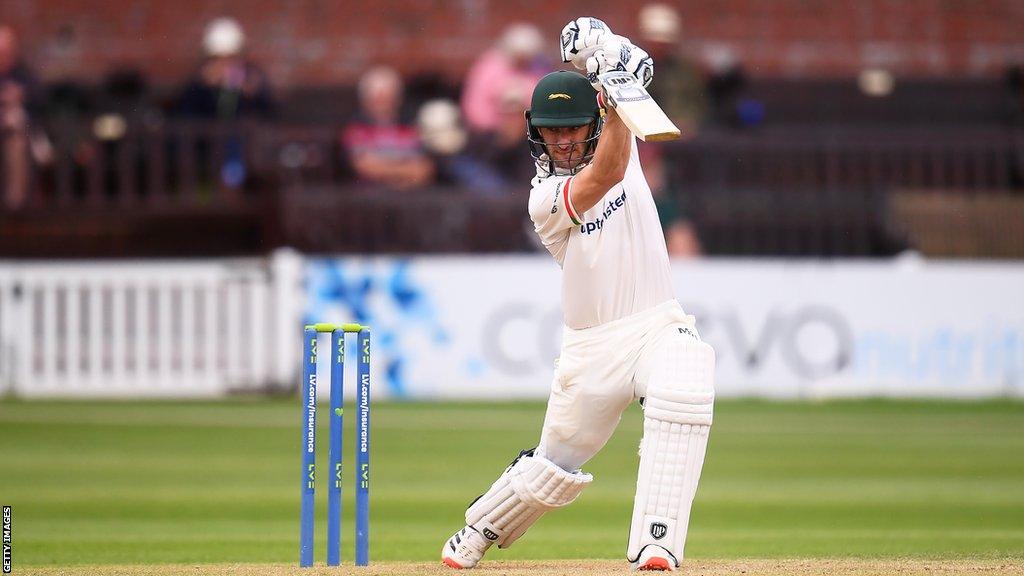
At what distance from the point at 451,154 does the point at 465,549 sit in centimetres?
906

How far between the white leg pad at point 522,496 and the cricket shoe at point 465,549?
30 millimetres

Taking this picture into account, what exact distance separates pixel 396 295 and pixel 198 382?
6.10 ft

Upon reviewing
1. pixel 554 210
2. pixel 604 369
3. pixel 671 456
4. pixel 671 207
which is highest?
pixel 554 210

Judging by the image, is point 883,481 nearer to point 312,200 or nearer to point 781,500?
point 781,500

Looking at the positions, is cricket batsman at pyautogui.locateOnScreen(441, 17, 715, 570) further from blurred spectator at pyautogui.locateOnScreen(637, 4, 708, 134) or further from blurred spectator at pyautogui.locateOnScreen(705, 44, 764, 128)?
blurred spectator at pyautogui.locateOnScreen(705, 44, 764, 128)

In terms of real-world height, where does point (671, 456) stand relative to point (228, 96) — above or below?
below

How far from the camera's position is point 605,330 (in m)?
6.19

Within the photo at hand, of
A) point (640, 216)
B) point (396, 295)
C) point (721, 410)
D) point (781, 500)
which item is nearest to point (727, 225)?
point (721, 410)

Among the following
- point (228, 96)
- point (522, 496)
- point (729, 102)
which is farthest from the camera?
point (729, 102)

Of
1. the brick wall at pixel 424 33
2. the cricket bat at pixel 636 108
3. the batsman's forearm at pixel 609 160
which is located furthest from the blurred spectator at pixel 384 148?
the cricket bat at pixel 636 108

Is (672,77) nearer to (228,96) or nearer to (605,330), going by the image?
(228,96)

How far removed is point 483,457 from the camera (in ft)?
36.1

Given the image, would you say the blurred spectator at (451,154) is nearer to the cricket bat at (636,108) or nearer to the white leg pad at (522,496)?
the white leg pad at (522,496)

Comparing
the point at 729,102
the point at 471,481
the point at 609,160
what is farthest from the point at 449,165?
the point at 609,160
